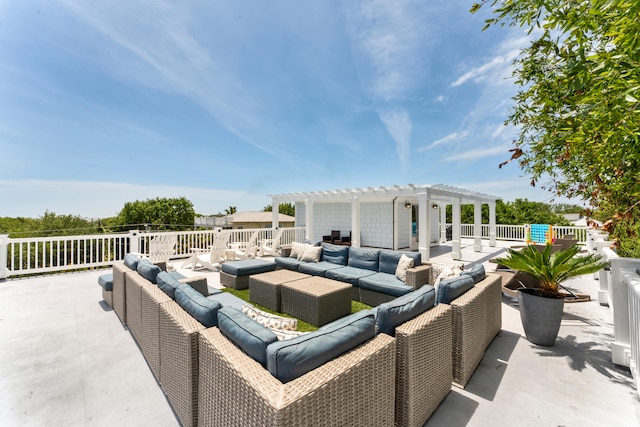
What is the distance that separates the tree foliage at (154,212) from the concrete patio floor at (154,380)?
111 ft

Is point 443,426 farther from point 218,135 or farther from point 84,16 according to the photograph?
point 218,135

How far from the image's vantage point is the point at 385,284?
4344mm

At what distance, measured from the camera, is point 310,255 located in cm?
605

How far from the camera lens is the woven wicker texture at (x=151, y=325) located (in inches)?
95.8

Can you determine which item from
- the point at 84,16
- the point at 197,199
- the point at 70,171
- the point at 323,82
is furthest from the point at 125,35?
the point at 197,199

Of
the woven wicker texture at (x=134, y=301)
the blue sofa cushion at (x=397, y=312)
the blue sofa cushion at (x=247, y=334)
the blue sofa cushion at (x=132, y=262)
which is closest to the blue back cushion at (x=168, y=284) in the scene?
the woven wicker texture at (x=134, y=301)

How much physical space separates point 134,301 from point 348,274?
3346 mm

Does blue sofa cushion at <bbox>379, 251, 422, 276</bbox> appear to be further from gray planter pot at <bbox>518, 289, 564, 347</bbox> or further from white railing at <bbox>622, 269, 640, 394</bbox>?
white railing at <bbox>622, 269, 640, 394</bbox>

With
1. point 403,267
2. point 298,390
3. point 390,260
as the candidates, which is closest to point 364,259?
point 390,260

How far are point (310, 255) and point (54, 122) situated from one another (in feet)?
51.2

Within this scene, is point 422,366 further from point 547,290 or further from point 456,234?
point 456,234

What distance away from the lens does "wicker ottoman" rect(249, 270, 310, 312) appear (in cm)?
427

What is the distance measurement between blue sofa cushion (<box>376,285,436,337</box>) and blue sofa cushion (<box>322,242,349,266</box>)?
361 cm

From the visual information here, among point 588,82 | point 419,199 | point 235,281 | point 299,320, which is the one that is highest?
point 588,82
